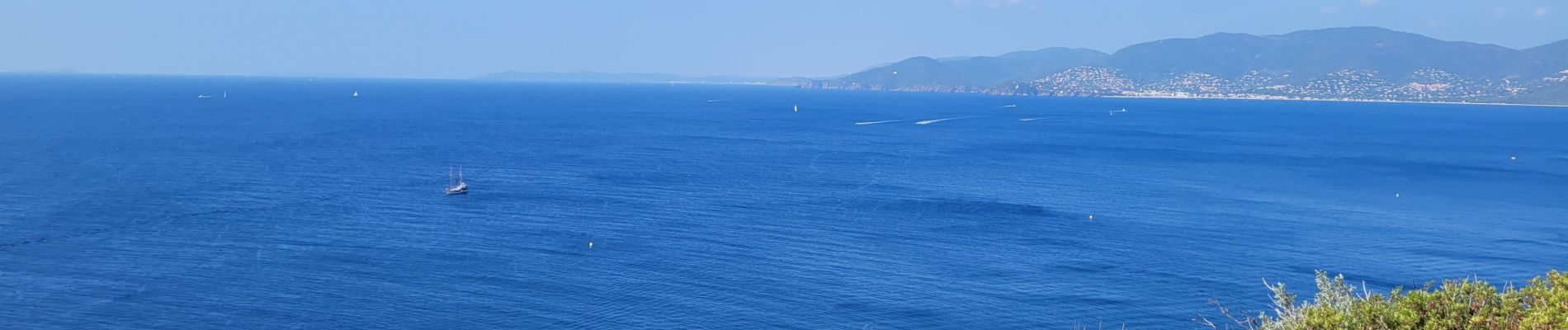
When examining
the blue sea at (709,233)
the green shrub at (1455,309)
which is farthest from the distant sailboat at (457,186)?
the green shrub at (1455,309)

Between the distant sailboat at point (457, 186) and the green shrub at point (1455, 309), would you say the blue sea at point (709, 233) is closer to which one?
the distant sailboat at point (457, 186)

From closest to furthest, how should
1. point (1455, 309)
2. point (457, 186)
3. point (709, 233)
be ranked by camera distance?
point (1455, 309)
point (709, 233)
point (457, 186)

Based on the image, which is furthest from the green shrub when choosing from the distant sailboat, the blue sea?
the distant sailboat

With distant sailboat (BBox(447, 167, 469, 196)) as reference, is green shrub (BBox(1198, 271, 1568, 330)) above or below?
above

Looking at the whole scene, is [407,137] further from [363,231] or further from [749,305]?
[749,305]

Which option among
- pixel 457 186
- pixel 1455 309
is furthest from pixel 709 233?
pixel 1455 309

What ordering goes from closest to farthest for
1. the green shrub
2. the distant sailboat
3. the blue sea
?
the green shrub → the blue sea → the distant sailboat

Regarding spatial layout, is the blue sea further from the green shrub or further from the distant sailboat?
the green shrub

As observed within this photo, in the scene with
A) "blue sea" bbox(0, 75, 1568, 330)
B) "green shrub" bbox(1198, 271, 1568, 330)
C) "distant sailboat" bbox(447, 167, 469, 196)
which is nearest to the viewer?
"green shrub" bbox(1198, 271, 1568, 330)

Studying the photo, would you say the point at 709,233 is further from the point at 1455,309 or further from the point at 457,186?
the point at 1455,309
